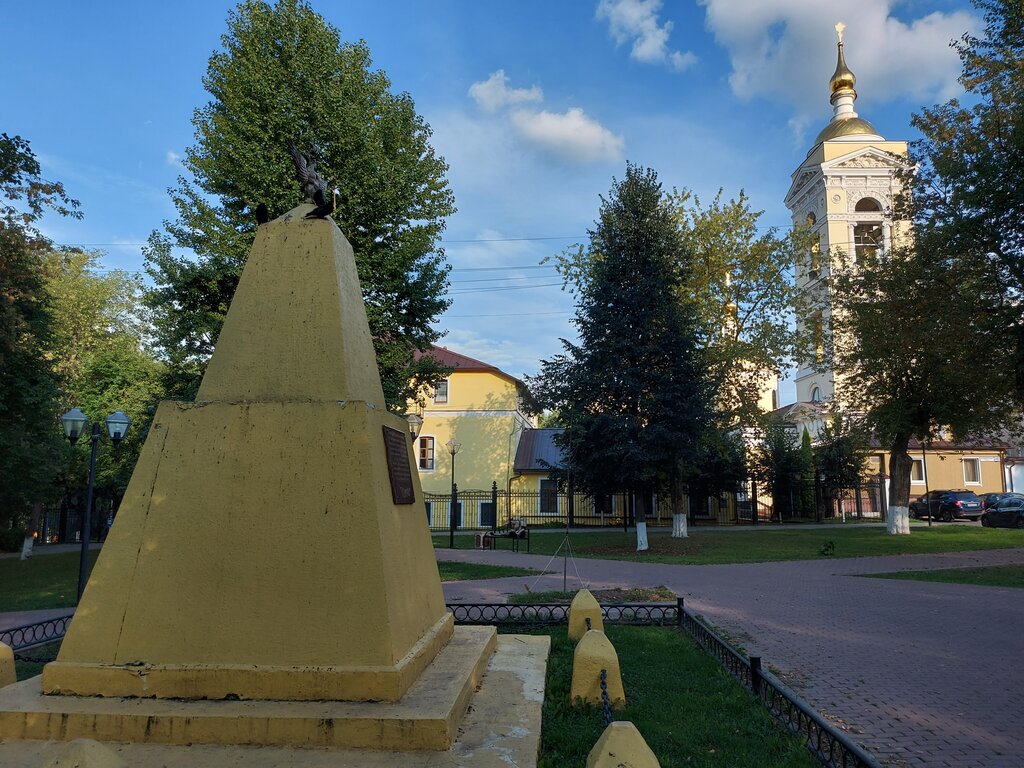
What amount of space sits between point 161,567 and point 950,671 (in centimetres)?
741

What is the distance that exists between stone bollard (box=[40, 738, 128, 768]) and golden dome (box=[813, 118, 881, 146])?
2049 inches

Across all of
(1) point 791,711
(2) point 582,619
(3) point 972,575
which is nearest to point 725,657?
(2) point 582,619

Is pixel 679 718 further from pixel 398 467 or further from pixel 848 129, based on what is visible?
pixel 848 129

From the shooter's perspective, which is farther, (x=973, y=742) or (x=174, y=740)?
(x=973, y=742)

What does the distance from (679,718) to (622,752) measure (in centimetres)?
258

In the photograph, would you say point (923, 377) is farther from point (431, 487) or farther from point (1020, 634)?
point (431, 487)

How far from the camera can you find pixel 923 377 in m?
22.9

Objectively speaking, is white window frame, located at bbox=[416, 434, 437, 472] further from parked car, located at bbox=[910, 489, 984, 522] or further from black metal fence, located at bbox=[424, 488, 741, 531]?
parked car, located at bbox=[910, 489, 984, 522]

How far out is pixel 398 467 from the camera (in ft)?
16.3

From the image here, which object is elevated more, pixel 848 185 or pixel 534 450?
pixel 848 185

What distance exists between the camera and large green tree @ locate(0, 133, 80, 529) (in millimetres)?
13930

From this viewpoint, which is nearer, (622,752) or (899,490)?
(622,752)

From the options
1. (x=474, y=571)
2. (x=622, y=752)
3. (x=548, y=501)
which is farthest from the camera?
(x=548, y=501)

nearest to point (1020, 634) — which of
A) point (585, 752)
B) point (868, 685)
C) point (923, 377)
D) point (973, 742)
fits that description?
point (868, 685)
